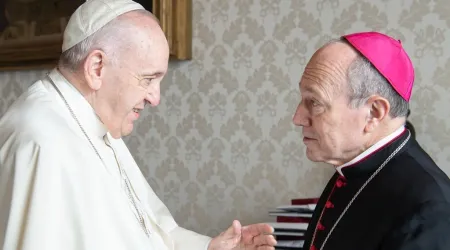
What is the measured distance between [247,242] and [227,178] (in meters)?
0.94

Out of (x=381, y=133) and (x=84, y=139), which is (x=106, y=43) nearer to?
(x=84, y=139)

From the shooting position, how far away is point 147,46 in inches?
65.5

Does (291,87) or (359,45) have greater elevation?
(359,45)

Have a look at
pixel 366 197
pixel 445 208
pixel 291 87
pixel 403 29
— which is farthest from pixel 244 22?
pixel 445 208

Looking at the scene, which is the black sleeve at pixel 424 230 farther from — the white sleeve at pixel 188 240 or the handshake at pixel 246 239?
the white sleeve at pixel 188 240

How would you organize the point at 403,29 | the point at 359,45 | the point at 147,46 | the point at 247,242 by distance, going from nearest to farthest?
the point at 359,45, the point at 147,46, the point at 247,242, the point at 403,29

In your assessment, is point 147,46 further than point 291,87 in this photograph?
No

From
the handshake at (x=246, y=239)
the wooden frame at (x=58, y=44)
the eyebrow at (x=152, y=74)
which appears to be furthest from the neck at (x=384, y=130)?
the wooden frame at (x=58, y=44)

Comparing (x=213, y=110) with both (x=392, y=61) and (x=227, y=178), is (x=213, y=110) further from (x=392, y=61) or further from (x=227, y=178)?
(x=392, y=61)

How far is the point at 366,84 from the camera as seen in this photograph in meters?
1.51

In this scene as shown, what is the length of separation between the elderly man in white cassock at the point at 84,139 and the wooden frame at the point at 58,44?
3.53 ft

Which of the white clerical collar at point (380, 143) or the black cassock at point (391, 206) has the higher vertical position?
the white clerical collar at point (380, 143)

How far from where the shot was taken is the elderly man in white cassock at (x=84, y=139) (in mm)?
1479

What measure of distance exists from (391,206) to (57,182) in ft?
2.65
